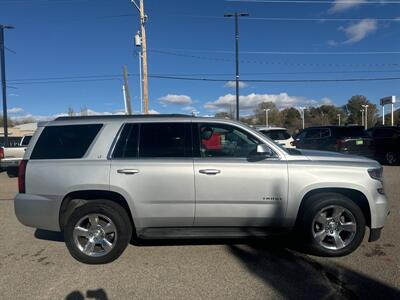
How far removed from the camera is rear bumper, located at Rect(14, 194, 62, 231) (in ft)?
16.8

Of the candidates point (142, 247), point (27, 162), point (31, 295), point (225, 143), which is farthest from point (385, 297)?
point (27, 162)

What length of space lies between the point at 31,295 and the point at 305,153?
380 centimetres

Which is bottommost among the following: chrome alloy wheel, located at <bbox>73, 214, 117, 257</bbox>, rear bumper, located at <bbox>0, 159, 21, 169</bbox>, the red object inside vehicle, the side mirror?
chrome alloy wheel, located at <bbox>73, 214, 117, 257</bbox>

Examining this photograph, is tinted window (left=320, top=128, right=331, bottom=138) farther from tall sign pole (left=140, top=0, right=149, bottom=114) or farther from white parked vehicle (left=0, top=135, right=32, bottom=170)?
white parked vehicle (left=0, top=135, right=32, bottom=170)

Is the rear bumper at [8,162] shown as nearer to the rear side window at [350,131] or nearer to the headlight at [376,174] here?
the rear side window at [350,131]

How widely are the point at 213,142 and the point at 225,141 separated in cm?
17

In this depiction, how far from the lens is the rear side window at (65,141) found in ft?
17.1

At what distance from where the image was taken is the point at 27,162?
5188 mm

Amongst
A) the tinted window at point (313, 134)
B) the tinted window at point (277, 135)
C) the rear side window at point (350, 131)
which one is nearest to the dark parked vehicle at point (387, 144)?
the rear side window at point (350, 131)

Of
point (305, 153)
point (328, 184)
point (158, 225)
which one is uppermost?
point (305, 153)

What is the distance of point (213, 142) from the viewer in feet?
17.5

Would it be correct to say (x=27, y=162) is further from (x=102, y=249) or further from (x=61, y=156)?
(x=102, y=249)

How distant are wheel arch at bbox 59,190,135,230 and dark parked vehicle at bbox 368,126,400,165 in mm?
14197

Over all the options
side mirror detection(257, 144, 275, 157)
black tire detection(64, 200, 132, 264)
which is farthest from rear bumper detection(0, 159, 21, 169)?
side mirror detection(257, 144, 275, 157)
